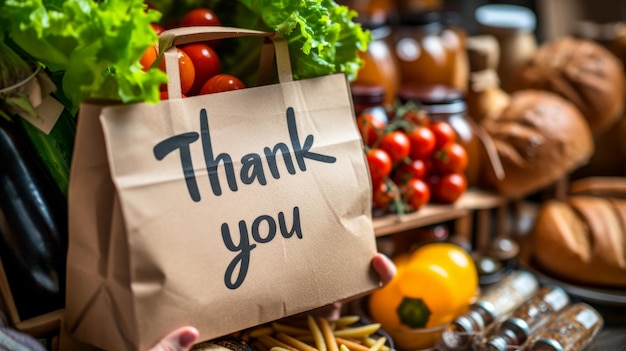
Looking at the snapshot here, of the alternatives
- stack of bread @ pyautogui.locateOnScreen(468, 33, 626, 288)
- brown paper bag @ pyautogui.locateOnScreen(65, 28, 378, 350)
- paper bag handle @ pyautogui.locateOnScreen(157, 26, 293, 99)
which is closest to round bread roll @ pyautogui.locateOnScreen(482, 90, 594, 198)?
stack of bread @ pyautogui.locateOnScreen(468, 33, 626, 288)

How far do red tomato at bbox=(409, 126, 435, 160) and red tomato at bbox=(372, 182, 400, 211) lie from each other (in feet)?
0.36

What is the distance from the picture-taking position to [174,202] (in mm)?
837

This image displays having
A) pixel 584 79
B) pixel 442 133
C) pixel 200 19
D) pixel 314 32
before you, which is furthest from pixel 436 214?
pixel 584 79

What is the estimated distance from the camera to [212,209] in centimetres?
87

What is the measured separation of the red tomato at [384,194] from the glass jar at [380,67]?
34 centimetres

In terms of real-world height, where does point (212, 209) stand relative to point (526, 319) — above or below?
above

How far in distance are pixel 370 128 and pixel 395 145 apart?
0.23 ft

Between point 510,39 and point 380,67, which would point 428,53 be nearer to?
point 380,67

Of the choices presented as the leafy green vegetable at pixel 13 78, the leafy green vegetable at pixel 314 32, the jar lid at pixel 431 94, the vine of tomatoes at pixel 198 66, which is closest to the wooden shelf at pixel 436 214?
the jar lid at pixel 431 94

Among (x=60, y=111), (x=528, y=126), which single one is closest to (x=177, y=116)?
(x=60, y=111)

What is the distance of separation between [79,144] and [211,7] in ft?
1.58

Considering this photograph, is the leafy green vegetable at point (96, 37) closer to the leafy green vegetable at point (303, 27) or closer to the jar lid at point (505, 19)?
the leafy green vegetable at point (303, 27)

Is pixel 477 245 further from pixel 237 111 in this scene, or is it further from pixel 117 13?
pixel 117 13

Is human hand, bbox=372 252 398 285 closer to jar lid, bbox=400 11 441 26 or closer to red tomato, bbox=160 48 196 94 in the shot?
red tomato, bbox=160 48 196 94
